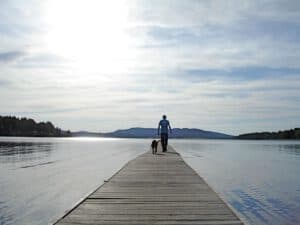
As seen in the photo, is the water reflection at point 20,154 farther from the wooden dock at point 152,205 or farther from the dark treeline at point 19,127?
the dark treeline at point 19,127

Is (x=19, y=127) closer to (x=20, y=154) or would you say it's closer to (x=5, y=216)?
(x=20, y=154)

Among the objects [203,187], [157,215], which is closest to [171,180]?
[203,187]

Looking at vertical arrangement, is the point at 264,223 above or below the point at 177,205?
below

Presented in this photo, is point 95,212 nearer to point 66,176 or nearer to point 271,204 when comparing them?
point 271,204

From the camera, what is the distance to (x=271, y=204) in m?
14.9

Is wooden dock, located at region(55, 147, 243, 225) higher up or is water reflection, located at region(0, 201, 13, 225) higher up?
wooden dock, located at region(55, 147, 243, 225)

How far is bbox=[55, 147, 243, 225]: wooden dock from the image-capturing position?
7.94m

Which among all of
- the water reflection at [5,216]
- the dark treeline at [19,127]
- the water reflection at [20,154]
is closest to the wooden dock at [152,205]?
the water reflection at [5,216]

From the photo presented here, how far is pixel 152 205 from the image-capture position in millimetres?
9375

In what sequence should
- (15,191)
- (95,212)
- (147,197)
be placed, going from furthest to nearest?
1. (15,191)
2. (147,197)
3. (95,212)

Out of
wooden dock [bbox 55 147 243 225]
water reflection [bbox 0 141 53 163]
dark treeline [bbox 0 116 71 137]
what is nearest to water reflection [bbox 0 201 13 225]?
wooden dock [bbox 55 147 243 225]

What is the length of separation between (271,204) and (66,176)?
1312 cm

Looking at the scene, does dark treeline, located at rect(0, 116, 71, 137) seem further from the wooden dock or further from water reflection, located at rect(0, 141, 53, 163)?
the wooden dock

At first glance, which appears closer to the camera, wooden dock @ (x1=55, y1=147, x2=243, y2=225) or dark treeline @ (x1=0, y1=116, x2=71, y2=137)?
wooden dock @ (x1=55, y1=147, x2=243, y2=225)
